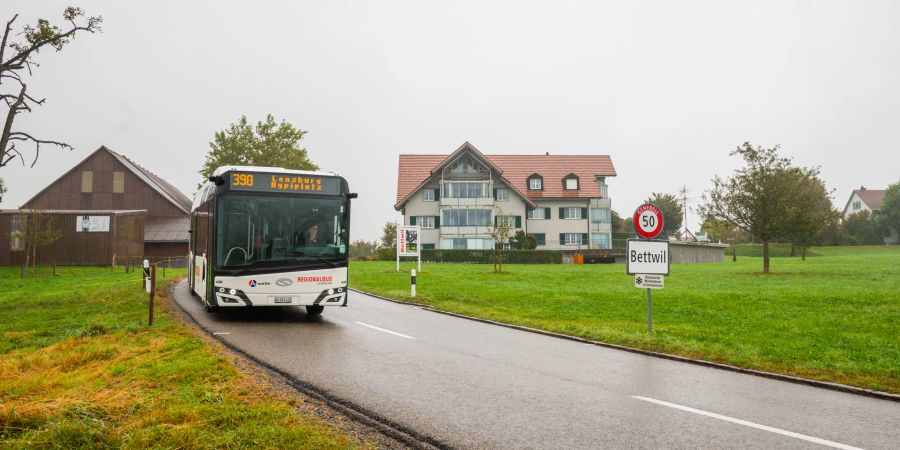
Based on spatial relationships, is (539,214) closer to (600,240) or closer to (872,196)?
(600,240)

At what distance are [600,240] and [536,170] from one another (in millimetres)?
9815

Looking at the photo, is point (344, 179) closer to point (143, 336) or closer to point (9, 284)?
point (143, 336)

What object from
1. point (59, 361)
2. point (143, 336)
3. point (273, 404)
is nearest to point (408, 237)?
point (143, 336)

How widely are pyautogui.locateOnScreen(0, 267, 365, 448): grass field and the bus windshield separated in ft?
6.30

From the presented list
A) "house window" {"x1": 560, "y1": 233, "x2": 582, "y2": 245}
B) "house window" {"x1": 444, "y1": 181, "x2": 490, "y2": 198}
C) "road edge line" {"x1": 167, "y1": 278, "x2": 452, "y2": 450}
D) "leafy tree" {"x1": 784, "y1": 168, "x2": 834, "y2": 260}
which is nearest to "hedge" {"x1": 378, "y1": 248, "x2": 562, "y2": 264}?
"house window" {"x1": 444, "y1": 181, "x2": 490, "y2": 198}

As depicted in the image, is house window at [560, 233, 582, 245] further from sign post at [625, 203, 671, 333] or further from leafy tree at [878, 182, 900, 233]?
leafy tree at [878, 182, 900, 233]

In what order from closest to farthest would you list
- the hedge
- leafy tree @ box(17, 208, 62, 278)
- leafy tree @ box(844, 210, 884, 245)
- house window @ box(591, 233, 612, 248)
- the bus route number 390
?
1. the bus route number 390
2. leafy tree @ box(17, 208, 62, 278)
3. the hedge
4. house window @ box(591, 233, 612, 248)
5. leafy tree @ box(844, 210, 884, 245)

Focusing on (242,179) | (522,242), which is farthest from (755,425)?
(522,242)

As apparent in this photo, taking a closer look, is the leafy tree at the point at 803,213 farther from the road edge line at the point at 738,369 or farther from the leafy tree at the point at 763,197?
the road edge line at the point at 738,369

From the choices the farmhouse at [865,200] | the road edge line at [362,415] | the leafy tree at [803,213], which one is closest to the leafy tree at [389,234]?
the leafy tree at [803,213]

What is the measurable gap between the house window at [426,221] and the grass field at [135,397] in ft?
159

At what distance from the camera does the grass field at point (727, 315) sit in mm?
9602

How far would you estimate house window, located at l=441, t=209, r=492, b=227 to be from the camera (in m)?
58.1

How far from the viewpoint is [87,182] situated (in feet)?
178
